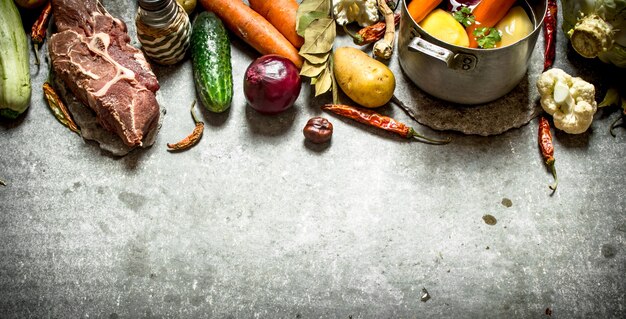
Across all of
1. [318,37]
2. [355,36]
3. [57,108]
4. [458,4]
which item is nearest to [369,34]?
[355,36]

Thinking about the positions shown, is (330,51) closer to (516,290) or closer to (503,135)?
(503,135)

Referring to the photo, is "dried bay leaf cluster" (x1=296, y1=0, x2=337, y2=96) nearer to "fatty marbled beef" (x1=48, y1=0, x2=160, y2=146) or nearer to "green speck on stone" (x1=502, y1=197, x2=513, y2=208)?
"fatty marbled beef" (x1=48, y1=0, x2=160, y2=146)

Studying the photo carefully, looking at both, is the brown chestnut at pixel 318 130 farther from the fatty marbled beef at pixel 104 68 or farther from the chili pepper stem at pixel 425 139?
the fatty marbled beef at pixel 104 68

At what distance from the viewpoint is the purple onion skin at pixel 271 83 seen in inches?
69.0

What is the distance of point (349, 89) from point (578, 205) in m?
0.75

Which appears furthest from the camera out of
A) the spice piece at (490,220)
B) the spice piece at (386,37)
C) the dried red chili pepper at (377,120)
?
the spice piece at (386,37)

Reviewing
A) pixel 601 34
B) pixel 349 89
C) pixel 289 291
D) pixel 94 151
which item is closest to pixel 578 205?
pixel 601 34

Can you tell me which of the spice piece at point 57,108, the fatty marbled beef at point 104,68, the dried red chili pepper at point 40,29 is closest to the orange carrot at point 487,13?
the fatty marbled beef at point 104,68

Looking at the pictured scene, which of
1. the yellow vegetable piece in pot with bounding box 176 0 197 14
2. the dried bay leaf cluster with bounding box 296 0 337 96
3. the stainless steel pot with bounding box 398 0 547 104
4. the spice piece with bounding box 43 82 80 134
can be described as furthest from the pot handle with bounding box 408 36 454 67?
the spice piece with bounding box 43 82 80 134

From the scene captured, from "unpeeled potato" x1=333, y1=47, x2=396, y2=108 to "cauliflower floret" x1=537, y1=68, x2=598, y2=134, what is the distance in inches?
18.2

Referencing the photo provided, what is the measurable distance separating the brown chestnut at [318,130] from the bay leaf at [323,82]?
9cm

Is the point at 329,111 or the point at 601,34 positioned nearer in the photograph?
the point at 601,34

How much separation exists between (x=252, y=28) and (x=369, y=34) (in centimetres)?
38

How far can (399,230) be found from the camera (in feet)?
5.58
